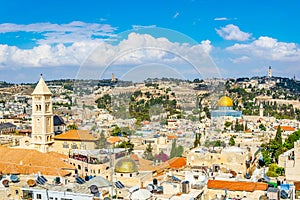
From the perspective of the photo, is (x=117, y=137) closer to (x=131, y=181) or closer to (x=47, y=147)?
(x=131, y=181)

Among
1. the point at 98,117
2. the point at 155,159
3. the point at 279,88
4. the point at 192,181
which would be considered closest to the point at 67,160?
the point at 98,117

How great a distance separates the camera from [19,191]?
684 centimetres

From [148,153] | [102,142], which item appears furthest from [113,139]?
[148,153]

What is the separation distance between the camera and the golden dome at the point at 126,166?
8930 mm

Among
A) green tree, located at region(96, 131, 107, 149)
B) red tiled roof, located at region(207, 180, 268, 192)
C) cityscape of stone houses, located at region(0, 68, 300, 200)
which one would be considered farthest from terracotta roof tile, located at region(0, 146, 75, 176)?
red tiled roof, located at region(207, 180, 268, 192)

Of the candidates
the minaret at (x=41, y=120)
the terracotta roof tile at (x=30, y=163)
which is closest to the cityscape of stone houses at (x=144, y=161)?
the terracotta roof tile at (x=30, y=163)

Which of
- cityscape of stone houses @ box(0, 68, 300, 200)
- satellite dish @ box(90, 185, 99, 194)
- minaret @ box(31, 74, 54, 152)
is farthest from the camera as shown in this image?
minaret @ box(31, 74, 54, 152)

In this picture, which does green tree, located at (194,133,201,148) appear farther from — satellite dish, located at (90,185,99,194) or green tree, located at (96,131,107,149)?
satellite dish, located at (90,185,99,194)

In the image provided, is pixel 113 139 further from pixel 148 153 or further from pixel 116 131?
pixel 148 153

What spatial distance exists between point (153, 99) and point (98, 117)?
149cm

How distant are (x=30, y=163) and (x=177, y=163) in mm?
3548

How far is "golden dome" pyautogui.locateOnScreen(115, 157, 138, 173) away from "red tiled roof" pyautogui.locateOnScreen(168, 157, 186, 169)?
5.37ft

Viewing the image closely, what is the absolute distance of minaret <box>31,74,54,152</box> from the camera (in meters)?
15.2

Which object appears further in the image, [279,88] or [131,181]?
[279,88]
